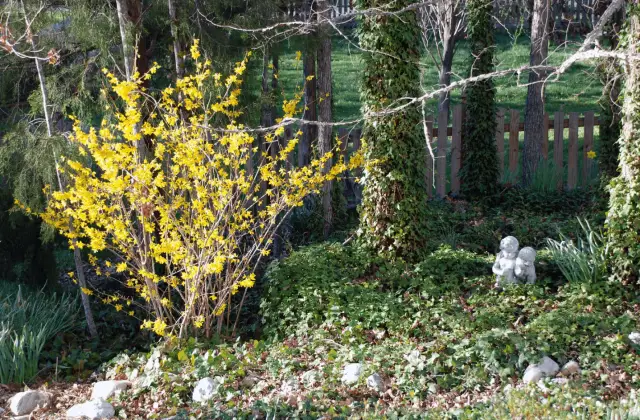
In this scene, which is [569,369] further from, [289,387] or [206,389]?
[206,389]

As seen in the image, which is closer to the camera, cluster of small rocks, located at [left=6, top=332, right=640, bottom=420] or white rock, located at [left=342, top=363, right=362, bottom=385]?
cluster of small rocks, located at [left=6, top=332, right=640, bottom=420]

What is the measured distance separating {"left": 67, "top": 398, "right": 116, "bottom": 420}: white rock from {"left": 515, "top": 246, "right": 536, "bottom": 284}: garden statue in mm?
3345

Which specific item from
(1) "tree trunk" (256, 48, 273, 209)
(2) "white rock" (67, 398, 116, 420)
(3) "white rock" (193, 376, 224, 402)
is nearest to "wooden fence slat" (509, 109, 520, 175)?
(1) "tree trunk" (256, 48, 273, 209)

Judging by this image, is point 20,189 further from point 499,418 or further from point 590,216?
point 590,216

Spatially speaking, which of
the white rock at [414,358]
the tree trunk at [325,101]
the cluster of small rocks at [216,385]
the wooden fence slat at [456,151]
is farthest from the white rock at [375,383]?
the wooden fence slat at [456,151]

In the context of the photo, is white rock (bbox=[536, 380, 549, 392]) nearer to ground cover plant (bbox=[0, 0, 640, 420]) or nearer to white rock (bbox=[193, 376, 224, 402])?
ground cover plant (bbox=[0, 0, 640, 420])

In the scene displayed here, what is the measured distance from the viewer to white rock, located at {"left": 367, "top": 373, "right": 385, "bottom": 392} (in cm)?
462

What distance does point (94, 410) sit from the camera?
4586 millimetres

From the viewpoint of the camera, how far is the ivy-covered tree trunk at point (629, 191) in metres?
5.73

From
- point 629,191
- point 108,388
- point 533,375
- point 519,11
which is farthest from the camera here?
point 519,11

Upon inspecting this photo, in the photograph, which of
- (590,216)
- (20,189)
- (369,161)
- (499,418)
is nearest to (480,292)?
(369,161)

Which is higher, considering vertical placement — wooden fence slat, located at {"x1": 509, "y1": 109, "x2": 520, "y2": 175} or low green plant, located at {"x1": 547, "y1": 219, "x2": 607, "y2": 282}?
wooden fence slat, located at {"x1": 509, "y1": 109, "x2": 520, "y2": 175}

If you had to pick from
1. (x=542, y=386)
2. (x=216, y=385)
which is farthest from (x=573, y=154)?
(x=216, y=385)

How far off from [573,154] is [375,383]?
7.38 metres
